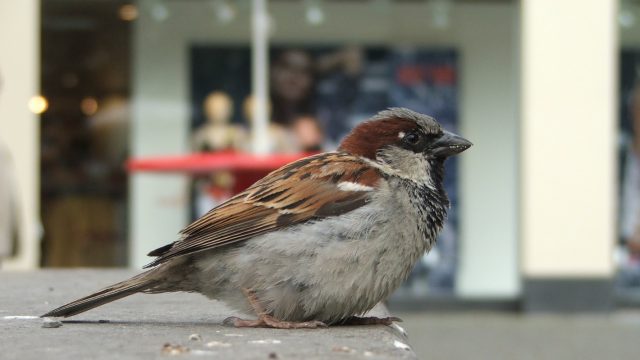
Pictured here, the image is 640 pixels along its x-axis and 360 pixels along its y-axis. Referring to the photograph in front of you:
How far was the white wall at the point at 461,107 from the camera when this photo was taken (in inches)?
470

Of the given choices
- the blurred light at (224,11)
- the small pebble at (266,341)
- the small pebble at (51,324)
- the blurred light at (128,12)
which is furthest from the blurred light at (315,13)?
the small pebble at (266,341)

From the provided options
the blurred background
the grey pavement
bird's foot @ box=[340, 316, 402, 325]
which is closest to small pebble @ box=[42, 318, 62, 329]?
bird's foot @ box=[340, 316, 402, 325]

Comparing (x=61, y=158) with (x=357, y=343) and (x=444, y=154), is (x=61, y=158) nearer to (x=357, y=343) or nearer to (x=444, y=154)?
(x=444, y=154)

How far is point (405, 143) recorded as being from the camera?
3545 mm

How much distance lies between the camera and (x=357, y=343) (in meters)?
2.74

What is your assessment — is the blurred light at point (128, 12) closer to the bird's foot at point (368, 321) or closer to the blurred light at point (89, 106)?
the blurred light at point (89, 106)

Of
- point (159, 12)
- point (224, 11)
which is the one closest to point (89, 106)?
point (159, 12)

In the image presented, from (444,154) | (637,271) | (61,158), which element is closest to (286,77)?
(61,158)

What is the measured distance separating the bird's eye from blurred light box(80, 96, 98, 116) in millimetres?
8599

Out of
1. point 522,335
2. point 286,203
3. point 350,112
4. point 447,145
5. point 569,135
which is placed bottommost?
point 522,335

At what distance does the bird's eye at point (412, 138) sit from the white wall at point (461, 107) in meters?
8.32

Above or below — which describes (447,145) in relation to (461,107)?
below

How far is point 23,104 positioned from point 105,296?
28.6 ft

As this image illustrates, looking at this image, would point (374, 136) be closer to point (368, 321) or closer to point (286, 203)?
point (286, 203)
